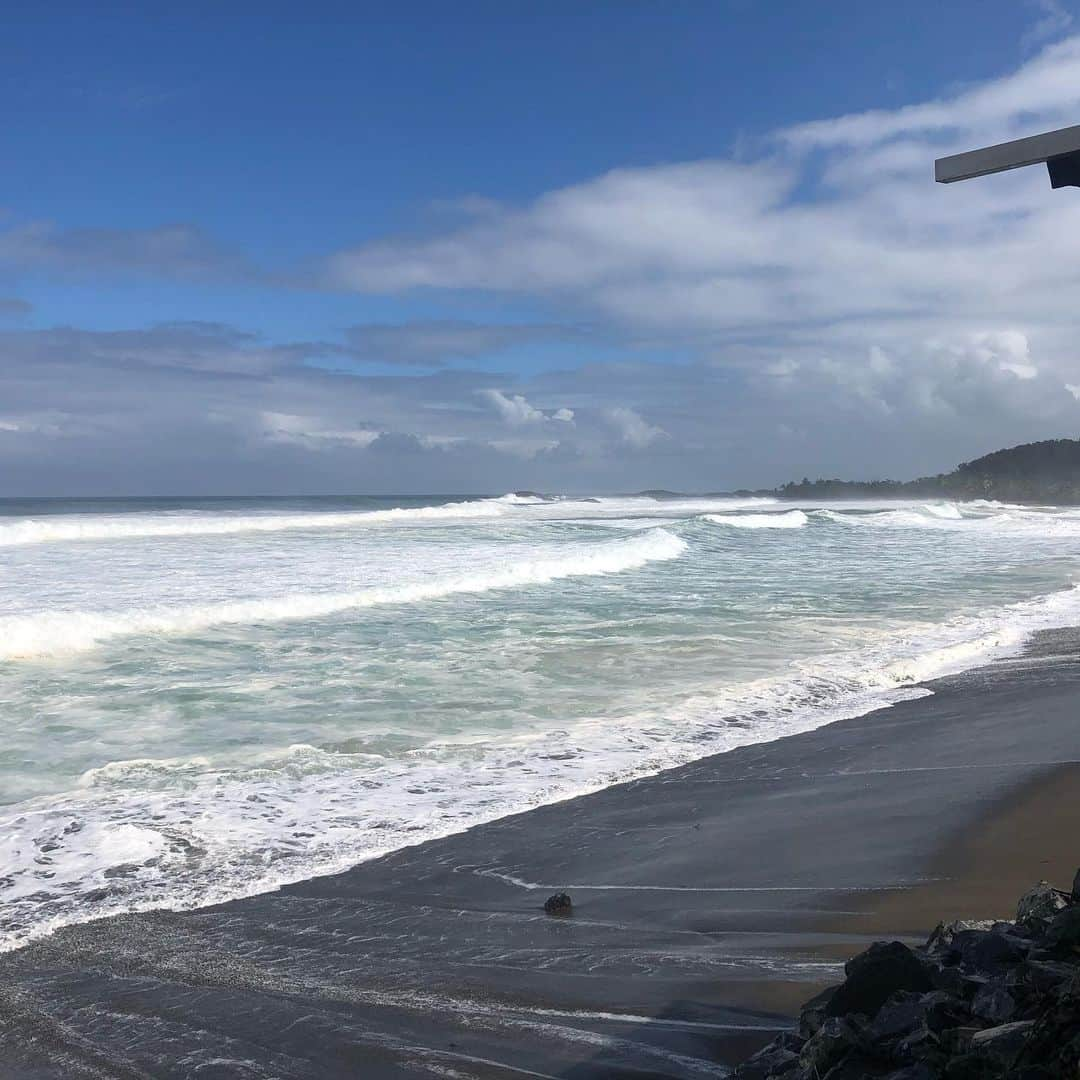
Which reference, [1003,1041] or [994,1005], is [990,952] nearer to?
[994,1005]

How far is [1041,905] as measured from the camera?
323cm

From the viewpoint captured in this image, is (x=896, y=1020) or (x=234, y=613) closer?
(x=896, y=1020)

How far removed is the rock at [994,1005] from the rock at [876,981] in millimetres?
183

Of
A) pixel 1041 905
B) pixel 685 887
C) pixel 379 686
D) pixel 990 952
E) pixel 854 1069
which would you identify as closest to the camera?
pixel 854 1069

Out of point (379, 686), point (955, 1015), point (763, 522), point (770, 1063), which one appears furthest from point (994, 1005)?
point (763, 522)

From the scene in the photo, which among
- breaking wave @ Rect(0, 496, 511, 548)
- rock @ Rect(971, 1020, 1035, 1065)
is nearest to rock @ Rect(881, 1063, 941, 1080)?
rock @ Rect(971, 1020, 1035, 1065)

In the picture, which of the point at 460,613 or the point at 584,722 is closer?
the point at 584,722

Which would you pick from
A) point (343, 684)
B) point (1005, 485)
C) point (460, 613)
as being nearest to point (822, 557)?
point (460, 613)

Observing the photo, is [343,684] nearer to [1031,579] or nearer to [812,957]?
[812,957]

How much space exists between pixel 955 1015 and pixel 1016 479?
88.8 meters

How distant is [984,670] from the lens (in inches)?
402

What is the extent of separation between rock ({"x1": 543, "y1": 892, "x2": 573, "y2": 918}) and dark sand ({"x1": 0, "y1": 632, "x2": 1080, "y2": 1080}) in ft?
0.20

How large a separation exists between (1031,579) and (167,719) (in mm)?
16157

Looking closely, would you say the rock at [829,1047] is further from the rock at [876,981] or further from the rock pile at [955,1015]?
the rock at [876,981]
